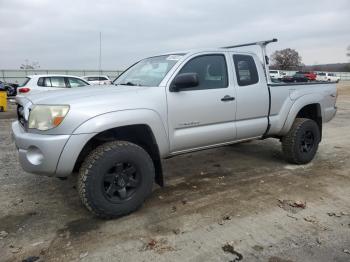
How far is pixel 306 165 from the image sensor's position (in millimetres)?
5957

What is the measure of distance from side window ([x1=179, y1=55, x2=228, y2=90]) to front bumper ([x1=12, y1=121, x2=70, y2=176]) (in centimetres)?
175

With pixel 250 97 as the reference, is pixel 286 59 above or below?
above

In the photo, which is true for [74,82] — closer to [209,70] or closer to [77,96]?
[209,70]

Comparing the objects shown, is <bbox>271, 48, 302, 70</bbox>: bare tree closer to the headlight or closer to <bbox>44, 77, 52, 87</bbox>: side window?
<bbox>44, 77, 52, 87</bbox>: side window

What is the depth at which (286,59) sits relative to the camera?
79.6 m

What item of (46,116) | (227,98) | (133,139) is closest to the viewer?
(46,116)

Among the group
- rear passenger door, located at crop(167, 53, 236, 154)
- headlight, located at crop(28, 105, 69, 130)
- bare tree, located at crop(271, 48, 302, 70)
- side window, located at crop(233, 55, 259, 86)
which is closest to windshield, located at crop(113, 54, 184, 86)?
rear passenger door, located at crop(167, 53, 236, 154)

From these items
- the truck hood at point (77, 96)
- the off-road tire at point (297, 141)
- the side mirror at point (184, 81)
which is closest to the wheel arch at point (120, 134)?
the truck hood at point (77, 96)

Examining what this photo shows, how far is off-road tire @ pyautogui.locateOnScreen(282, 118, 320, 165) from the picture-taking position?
5734 mm

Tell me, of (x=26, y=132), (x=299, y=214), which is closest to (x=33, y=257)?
(x=26, y=132)

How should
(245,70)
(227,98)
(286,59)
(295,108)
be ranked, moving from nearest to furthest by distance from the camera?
(227,98), (245,70), (295,108), (286,59)

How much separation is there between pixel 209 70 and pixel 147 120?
128 cm

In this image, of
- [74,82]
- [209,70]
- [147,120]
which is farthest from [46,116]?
[74,82]

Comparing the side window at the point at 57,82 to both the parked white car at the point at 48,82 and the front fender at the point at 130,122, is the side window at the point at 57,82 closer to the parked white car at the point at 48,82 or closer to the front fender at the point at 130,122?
the parked white car at the point at 48,82
